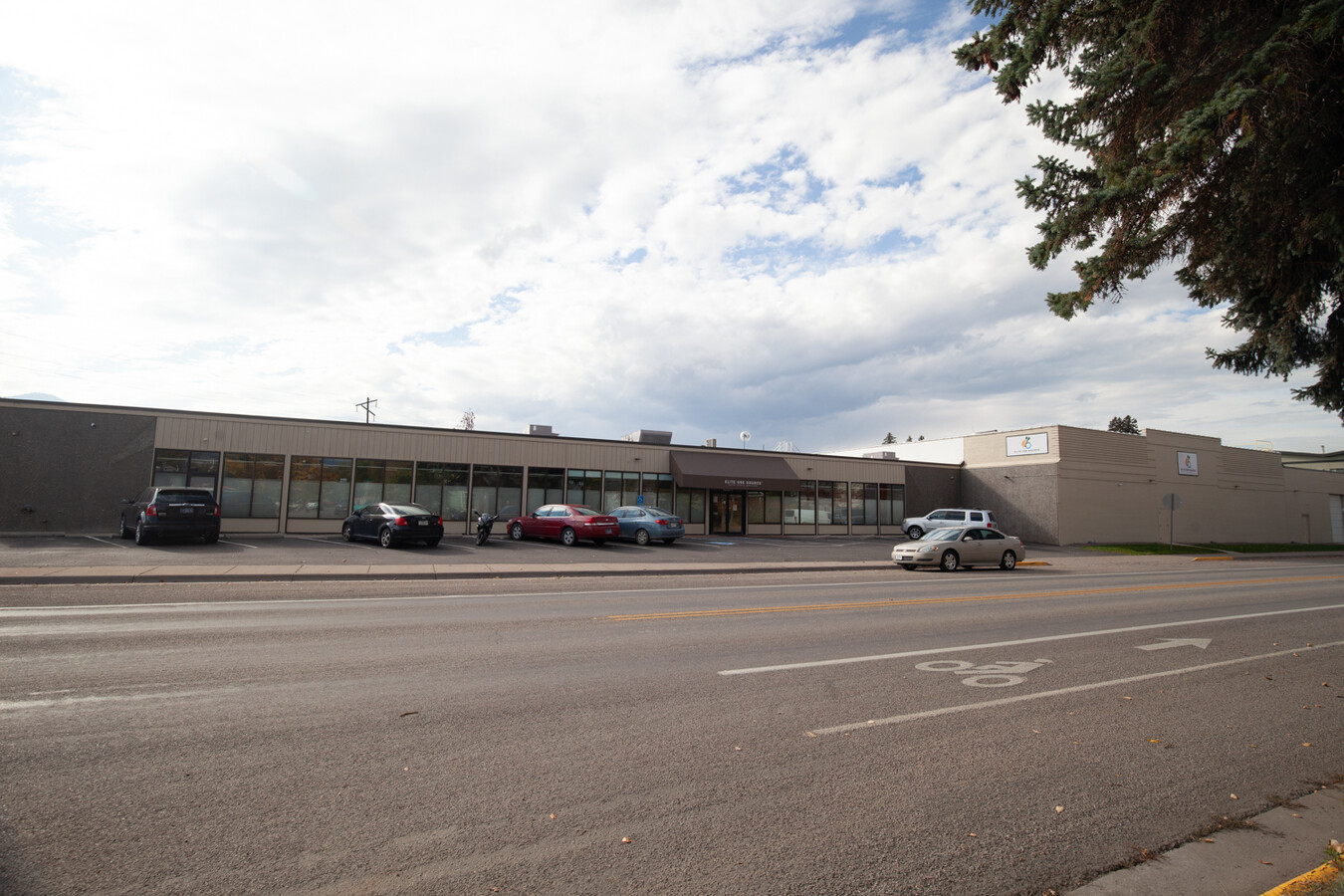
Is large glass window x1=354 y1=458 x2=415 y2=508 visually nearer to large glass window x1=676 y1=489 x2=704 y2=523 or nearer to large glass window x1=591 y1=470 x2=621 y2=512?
large glass window x1=591 y1=470 x2=621 y2=512

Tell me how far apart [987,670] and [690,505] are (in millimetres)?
26955

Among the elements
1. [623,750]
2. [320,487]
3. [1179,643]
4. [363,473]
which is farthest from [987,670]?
[320,487]

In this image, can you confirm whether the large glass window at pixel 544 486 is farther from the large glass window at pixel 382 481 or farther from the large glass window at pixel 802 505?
the large glass window at pixel 802 505

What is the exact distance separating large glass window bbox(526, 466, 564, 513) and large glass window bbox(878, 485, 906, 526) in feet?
60.9

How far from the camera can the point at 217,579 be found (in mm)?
13305

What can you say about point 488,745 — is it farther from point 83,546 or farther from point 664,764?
point 83,546

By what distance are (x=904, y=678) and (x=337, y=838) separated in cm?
511

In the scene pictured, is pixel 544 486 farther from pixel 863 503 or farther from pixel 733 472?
pixel 863 503

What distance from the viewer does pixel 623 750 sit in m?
4.72

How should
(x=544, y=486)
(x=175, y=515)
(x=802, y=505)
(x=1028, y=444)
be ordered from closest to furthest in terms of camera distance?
(x=175, y=515), (x=544, y=486), (x=802, y=505), (x=1028, y=444)

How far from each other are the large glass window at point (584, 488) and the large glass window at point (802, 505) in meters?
10.3

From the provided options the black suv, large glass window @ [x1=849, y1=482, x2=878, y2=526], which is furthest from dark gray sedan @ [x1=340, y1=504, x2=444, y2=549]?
large glass window @ [x1=849, y1=482, x2=878, y2=526]

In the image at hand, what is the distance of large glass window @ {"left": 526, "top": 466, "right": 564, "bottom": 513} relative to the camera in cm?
3031

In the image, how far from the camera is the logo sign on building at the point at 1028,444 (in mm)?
36719
